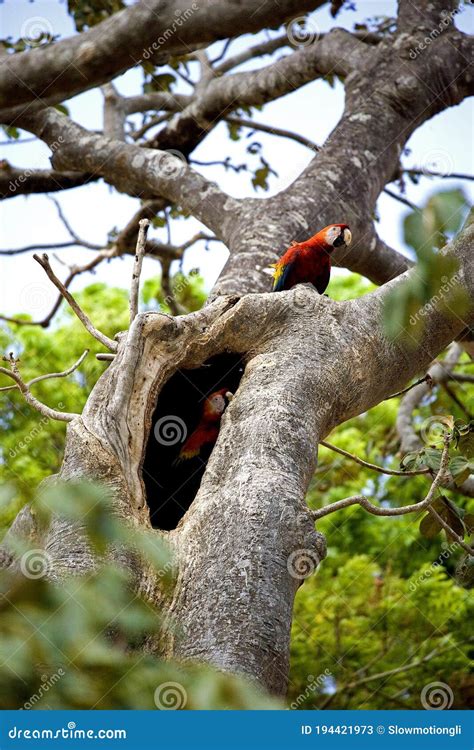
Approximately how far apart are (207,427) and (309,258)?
114cm

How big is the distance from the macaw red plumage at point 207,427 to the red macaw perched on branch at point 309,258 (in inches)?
30.2

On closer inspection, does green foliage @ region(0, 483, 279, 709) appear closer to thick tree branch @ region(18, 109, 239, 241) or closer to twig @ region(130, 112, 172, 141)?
thick tree branch @ region(18, 109, 239, 241)

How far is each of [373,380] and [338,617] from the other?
4322 millimetres

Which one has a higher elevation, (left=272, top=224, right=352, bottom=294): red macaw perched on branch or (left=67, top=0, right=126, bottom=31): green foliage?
(left=67, top=0, right=126, bottom=31): green foliage

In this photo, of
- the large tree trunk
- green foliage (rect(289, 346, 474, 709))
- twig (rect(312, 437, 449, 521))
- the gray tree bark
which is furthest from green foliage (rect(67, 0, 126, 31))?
twig (rect(312, 437, 449, 521))

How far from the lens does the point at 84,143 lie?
403 cm

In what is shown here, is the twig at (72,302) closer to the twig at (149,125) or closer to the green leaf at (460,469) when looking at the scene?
the green leaf at (460,469)

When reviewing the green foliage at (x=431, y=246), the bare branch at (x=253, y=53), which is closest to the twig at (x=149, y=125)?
the bare branch at (x=253, y=53)

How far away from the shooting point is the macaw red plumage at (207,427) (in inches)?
96.4

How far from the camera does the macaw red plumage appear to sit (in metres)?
2.45

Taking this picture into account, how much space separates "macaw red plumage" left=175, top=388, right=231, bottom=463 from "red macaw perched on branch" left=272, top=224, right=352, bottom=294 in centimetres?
77

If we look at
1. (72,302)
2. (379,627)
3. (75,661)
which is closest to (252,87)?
(72,302)

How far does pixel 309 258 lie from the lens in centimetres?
336

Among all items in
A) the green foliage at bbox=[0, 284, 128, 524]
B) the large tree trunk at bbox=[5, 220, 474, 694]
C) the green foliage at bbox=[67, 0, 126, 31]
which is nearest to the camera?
the large tree trunk at bbox=[5, 220, 474, 694]
